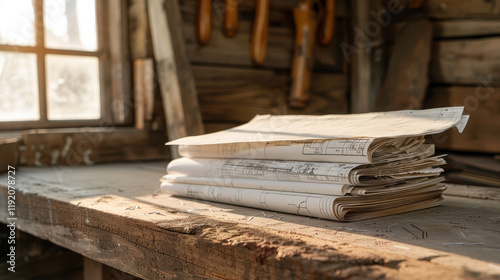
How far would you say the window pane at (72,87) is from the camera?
6.30ft

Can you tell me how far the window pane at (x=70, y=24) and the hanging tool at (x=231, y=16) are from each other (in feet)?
1.73

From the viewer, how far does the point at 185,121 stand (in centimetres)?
179

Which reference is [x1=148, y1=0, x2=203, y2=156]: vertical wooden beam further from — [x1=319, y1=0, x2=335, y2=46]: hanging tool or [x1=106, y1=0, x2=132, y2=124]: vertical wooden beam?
[x1=319, y1=0, x2=335, y2=46]: hanging tool

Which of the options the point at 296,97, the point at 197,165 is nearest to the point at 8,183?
the point at 197,165

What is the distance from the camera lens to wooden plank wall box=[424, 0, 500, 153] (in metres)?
1.76

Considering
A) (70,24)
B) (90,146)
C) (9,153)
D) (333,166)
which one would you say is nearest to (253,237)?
(333,166)

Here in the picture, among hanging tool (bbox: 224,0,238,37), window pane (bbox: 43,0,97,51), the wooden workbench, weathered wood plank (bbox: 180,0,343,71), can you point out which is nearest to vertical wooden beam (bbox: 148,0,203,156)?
weathered wood plank (bbox: 180,0,343,71)

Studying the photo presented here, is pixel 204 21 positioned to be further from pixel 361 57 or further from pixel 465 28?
pixel 465 28

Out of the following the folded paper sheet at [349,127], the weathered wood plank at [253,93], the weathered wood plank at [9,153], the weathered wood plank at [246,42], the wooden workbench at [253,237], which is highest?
the weathered wood plank at [246,42]

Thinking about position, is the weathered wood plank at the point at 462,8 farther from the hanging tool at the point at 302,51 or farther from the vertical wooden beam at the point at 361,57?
the hanging tool at the point at 302,51

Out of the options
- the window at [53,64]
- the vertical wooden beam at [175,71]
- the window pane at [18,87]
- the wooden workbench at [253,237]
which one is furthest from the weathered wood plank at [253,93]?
the wooden workbench at [253,237]

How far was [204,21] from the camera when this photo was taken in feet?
6.17

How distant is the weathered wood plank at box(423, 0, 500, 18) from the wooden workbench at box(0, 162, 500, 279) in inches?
31.6

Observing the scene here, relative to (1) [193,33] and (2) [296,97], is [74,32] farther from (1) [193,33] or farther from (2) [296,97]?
(2) [296,97]
